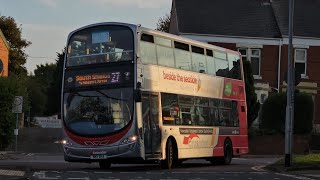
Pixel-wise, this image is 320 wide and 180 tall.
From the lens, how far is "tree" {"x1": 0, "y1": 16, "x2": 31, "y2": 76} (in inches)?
2667

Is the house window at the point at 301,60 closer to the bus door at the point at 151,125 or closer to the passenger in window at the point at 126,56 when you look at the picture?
the bus door at the point at 151,125

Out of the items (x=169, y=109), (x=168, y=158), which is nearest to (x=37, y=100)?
(x=169, y=109)

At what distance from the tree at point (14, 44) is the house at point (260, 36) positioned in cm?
2725

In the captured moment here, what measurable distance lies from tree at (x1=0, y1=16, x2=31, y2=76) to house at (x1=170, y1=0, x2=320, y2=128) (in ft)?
89.4

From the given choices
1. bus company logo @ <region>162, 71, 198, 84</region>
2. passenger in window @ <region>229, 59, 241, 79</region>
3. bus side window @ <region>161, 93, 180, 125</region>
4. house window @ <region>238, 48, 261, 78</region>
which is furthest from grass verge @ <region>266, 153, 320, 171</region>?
house window @ <region>238, 48, 261, 78</region>

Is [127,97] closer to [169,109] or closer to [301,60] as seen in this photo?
[169,109]

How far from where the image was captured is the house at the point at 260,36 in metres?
44.4

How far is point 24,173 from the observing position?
17.5 metres

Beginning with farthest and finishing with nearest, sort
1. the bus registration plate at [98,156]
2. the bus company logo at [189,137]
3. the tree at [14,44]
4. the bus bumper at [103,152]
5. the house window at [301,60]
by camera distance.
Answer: the tree at [14,44], the house window at [301,60], the bus company logo at [189,137], the bus registration plate at [98,156], the bus bumper at [103,152]

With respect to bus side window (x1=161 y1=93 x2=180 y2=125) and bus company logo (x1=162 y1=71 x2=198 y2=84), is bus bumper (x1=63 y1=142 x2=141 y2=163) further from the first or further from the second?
bus company logo (x1=162 y1=71 x2=198 y2=84)

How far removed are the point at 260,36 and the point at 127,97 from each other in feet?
90.1

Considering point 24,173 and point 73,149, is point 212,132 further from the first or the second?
point 24,173

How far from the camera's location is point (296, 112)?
4000cm

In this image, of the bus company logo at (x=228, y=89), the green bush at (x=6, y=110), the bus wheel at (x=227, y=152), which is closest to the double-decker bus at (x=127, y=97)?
the bus company logo at (x=228, y=89)
